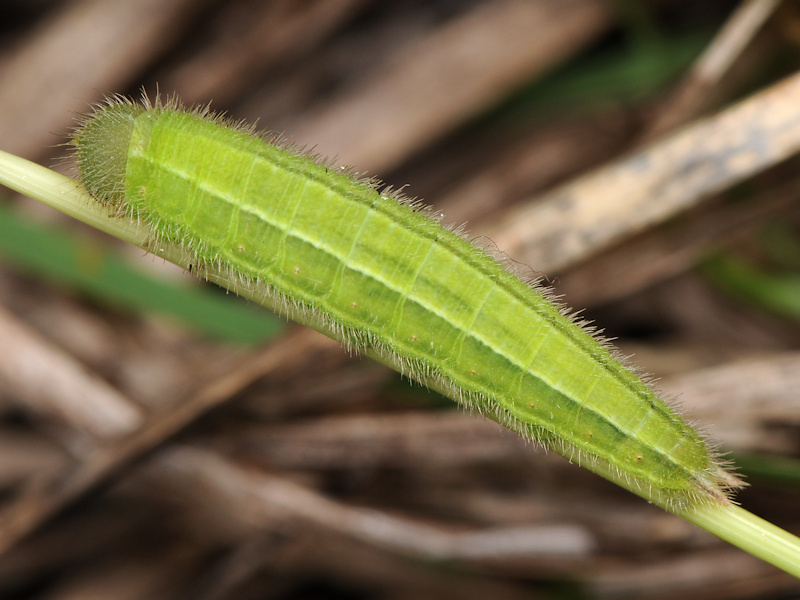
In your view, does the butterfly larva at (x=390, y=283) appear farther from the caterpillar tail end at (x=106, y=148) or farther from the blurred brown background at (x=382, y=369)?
the blurred brown background at (x=382, y=369)

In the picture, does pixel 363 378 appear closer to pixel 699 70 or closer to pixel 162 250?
pixel 162 250

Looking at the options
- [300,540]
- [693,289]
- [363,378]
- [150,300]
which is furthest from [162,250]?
[693,289]

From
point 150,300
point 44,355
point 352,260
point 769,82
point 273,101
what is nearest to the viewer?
point 352,260

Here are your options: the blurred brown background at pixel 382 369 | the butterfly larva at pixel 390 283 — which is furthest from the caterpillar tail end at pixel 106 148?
the blurred brown background at pixel 382 369

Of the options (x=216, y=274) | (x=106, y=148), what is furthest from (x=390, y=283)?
(x=106, y=148)

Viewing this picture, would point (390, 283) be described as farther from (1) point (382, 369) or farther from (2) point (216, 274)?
(1) point (382, 369)

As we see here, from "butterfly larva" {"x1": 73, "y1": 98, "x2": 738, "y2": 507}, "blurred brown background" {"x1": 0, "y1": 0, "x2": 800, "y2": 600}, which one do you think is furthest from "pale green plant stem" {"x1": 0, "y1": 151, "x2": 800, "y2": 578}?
"blurred brown background" {"x1": 0, "y1": 0, "x2": 800, "y2": 600}
